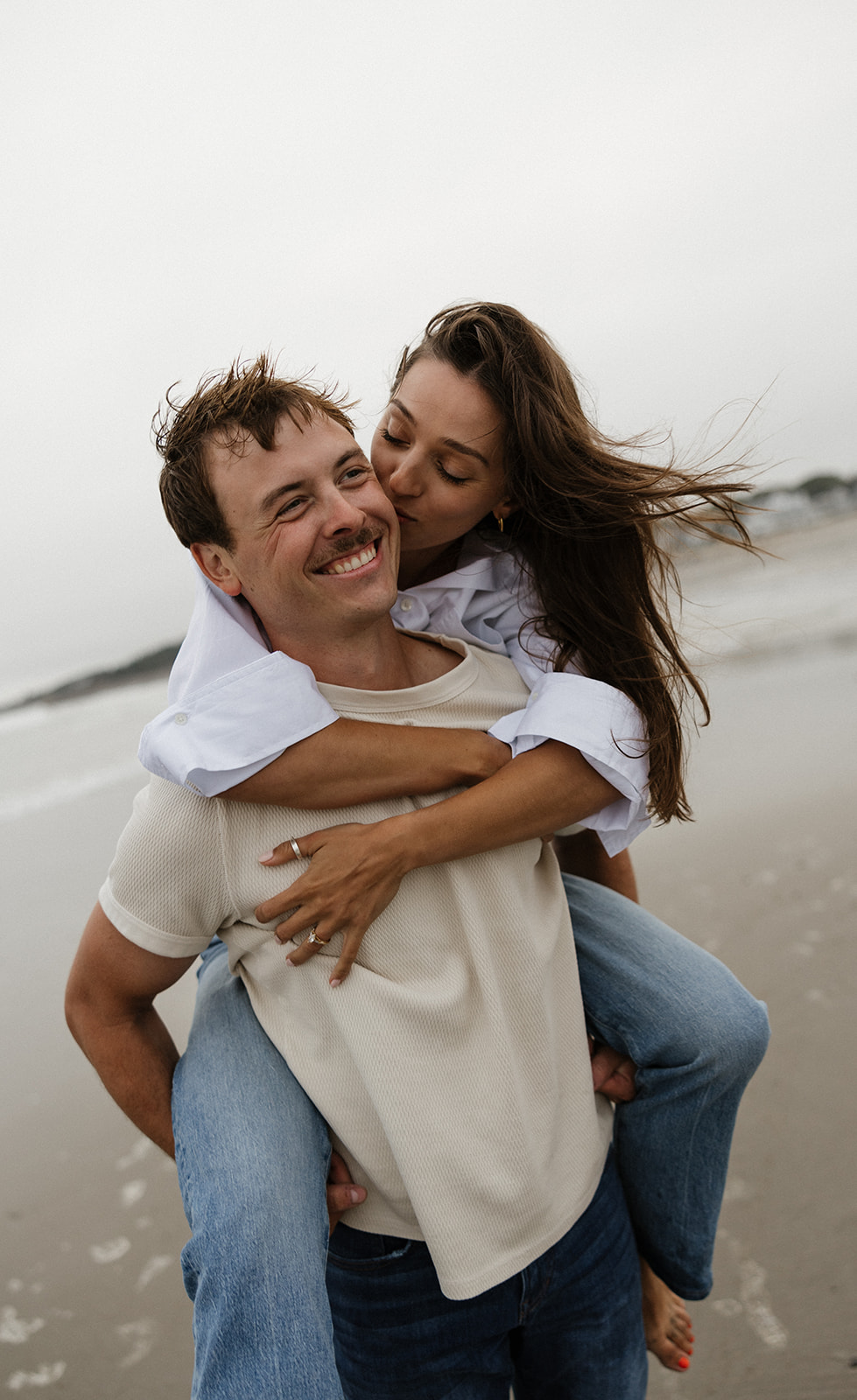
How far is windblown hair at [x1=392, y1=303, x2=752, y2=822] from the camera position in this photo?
2.19 meters

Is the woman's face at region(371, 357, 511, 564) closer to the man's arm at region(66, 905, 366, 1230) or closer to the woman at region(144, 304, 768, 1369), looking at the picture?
A: the woman at region(144, 304, 768, 1369)

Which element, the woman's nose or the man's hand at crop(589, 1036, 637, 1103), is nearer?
Answer: the man's hand at crop(589, 1036, 637, 1103)

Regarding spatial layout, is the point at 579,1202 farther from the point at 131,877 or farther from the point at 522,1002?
the point at 131,877

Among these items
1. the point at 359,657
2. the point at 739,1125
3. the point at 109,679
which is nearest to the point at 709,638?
the point at 739,1125

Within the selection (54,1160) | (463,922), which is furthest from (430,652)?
(54,1160)

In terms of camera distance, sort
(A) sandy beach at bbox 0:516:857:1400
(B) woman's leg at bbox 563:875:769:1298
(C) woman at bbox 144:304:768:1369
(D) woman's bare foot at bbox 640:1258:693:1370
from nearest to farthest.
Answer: (C) woman at bbox 144:304:768:1369, (B) woman's leg at bbox 563:875:769:1298, (D) woman's bare foot at bbox 640:1258:693:1370, (A) sandy beach at bbox 0:516:857:1400

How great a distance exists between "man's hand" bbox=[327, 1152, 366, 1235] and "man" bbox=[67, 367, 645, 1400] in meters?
0.03

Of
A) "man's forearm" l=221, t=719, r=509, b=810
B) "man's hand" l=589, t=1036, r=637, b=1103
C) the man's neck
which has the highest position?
the man's neck

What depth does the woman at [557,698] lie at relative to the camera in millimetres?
1753

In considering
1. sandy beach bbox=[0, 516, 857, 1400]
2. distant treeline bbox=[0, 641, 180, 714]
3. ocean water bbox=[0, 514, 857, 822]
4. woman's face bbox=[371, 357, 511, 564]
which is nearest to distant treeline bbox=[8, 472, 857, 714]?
distant treeline bbox=[0, 641, 180, 714]

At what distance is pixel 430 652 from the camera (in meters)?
2.18

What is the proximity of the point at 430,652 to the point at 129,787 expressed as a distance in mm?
8067

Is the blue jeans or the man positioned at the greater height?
the man

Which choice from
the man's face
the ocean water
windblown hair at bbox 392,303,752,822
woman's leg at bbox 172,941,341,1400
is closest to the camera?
woman's leg at bbox 172,941,341,1400
